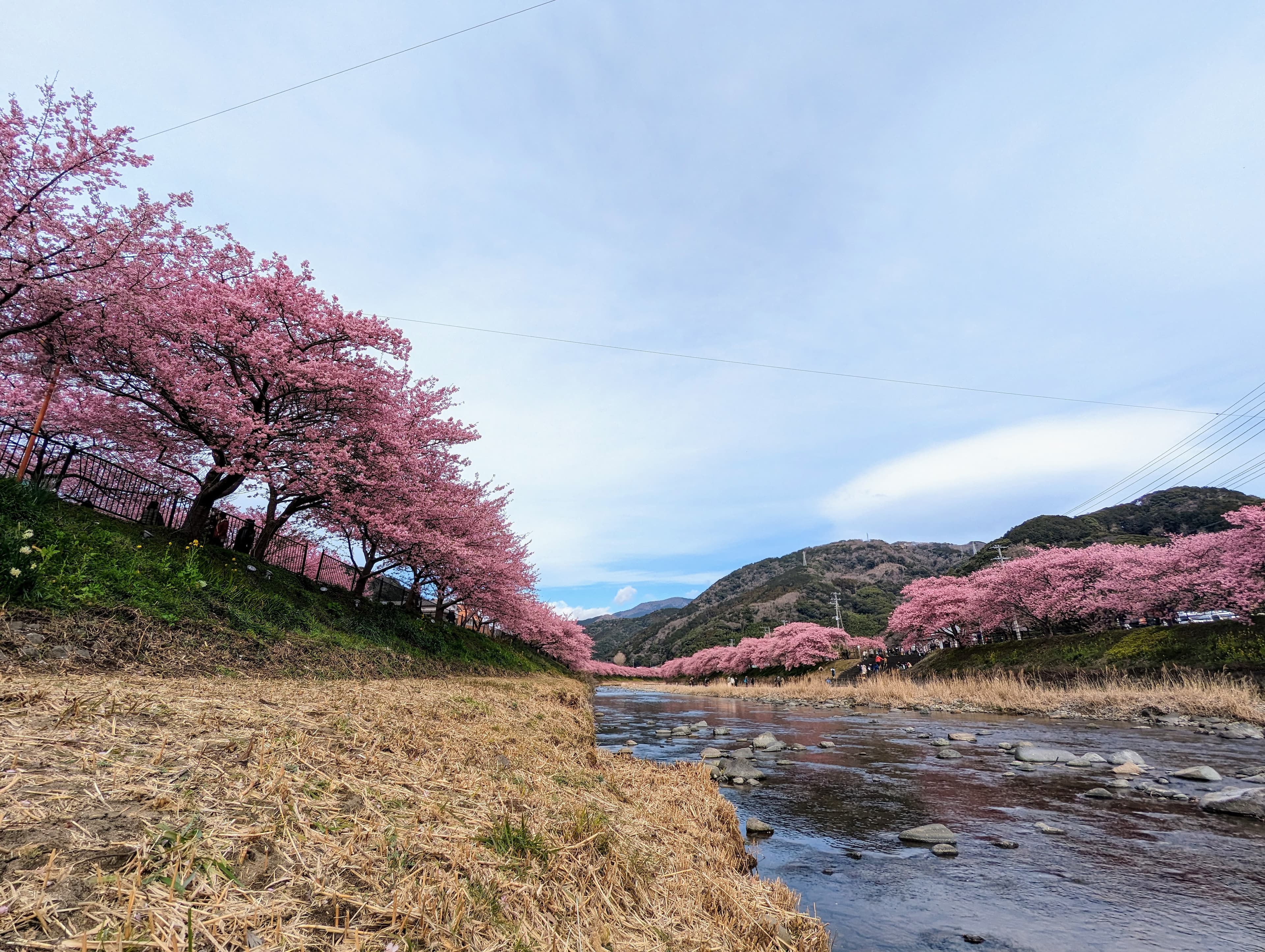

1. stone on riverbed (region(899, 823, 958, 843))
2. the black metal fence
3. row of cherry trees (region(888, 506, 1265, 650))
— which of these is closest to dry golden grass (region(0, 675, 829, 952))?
stone on riverbed (region(899, 823, 958, 843))

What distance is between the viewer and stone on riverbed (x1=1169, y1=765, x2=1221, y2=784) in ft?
28.7

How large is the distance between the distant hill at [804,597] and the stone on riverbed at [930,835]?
297ft

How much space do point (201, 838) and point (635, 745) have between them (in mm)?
12627

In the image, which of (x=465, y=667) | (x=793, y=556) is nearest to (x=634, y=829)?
(x=465, y=667)

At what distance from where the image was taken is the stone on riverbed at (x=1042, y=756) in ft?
34.8

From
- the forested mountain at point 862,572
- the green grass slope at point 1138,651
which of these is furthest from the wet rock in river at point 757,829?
the forested mountain at point 862,572

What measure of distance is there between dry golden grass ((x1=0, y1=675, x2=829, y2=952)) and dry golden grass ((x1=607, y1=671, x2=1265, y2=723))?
20.8 meters

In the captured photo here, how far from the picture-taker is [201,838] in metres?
2.28

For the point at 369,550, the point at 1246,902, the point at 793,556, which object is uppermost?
the point at 793,556

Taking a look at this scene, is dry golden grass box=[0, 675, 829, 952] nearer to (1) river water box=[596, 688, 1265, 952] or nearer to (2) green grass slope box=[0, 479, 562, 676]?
(1) river water box=[596, 688, 1265, 952]

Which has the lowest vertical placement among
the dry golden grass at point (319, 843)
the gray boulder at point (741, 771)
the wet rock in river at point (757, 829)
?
the gray boulder at point (741, 771)

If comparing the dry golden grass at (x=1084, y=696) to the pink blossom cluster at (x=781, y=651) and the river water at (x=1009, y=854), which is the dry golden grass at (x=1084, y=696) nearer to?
the river water at (x=1009, y=854)

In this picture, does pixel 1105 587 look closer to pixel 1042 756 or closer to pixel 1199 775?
pixel 1042 756

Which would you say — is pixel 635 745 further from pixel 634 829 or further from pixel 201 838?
pixel 201 838
